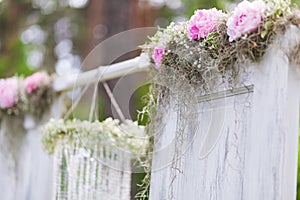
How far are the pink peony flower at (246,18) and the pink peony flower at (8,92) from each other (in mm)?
1917

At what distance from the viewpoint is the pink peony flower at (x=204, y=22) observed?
2.09 metres

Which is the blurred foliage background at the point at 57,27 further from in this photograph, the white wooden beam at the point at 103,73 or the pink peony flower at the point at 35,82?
the white wooden beam at the point at 103,73

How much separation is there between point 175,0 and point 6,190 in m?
4.22

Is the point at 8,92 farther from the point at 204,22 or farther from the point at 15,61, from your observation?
the point at 15,61

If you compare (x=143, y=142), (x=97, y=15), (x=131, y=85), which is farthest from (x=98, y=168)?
(x=97, y=15)

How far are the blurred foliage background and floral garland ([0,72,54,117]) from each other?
2.50 meters

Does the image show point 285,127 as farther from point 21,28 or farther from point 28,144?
point 21,28

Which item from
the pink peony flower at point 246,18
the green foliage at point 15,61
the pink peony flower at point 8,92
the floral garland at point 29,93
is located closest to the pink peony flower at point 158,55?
the pink peony flower at point 246,18

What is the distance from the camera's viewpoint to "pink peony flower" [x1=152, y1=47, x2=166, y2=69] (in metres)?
2.31

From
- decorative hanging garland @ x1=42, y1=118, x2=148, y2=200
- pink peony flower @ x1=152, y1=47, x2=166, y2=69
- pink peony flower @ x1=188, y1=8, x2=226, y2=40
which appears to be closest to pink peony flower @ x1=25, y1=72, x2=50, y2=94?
decorative hanging garland @ x1=42, y1=118, x2=148, y2=200

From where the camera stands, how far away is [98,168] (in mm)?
2824

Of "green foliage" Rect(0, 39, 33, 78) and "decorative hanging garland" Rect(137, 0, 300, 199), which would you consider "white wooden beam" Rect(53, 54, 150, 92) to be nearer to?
"decorative hanging garland" Rect(137, 0, 300, 199)

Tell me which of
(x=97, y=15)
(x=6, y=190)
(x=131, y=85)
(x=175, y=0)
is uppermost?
(x=175, y=0)

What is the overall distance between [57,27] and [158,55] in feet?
19.1
